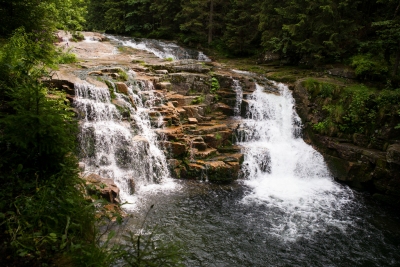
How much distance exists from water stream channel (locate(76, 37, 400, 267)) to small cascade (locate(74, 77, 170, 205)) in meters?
0.04

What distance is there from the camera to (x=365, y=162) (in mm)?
12133

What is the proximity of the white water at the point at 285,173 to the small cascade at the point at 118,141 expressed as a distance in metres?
4.32

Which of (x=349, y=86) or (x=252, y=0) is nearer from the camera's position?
(x=349, y=86)

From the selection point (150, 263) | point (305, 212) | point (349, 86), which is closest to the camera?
point (150, 263)

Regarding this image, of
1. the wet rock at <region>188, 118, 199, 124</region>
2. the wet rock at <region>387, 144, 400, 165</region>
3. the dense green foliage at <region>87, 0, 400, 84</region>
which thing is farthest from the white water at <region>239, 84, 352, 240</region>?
the dense green foliage at <region>87, 0, 400, 84</region>

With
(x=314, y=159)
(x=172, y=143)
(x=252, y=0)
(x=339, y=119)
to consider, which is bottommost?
(x=314, y=159)

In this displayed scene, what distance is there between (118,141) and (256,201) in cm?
606

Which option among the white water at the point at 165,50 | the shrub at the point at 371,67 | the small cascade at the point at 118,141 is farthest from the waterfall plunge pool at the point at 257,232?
the white water at the point at 165,50

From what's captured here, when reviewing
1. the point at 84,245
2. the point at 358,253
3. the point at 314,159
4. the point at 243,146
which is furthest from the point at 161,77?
the point at 84,245

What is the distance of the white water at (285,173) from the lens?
31.1 ft

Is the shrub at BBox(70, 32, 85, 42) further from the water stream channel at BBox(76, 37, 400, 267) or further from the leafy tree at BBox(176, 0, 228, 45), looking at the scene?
the water stream channel at BBox(76, 37, 400, 267)

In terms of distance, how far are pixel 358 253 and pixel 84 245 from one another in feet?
26.5

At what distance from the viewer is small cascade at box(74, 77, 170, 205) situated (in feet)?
35.2

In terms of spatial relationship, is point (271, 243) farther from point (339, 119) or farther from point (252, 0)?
point (252, 0)
